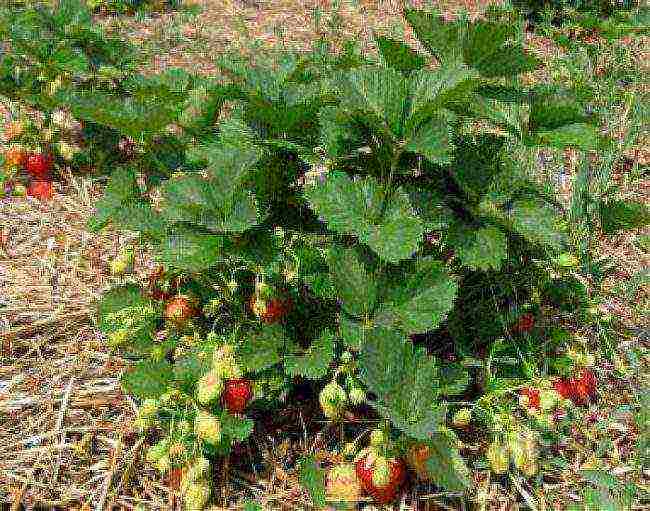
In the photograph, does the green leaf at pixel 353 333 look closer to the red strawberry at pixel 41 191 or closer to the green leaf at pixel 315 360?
the green leaf at pixel 315 360

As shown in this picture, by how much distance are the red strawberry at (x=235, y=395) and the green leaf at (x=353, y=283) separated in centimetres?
32

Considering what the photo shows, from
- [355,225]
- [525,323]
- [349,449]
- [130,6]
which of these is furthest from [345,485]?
[130,6]

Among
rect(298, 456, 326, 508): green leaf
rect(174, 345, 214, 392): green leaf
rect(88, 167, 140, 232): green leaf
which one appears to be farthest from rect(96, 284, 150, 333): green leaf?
rect(298, 456, 326, 508): green leaf

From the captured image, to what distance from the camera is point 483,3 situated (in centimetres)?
479

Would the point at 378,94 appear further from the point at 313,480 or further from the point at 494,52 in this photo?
the point at 313,480

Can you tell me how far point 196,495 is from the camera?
1.54m

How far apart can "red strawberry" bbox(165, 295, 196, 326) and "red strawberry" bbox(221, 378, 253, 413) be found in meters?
0.28

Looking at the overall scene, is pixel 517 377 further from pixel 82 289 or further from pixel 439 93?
pixel 82 289

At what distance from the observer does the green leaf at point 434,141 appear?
4.39 ft

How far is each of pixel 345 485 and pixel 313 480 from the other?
0.11 meters

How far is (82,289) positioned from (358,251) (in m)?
1.15

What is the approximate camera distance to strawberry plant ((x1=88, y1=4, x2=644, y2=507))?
4.58 ft

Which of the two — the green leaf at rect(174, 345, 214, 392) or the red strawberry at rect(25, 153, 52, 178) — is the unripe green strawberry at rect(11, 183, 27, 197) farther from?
the green leaf at rect(174, 345, 214, 392)

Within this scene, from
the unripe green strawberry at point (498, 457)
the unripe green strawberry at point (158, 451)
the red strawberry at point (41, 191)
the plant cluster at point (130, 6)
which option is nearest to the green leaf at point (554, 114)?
the unripe green strawberry at point (498, 457)
